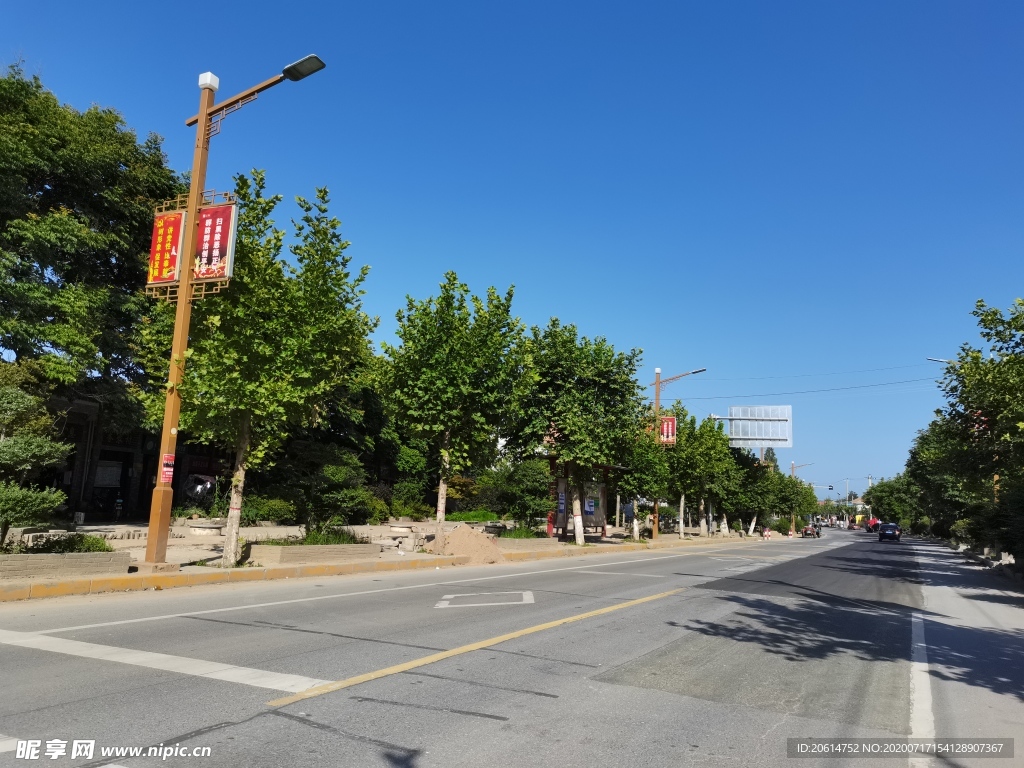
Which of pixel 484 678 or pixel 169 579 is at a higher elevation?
pixel 169 579

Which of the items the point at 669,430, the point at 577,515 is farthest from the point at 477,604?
the point at 669,430

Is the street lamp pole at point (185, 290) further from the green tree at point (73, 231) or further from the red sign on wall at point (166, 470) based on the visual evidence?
the green tree at point (73, 231)

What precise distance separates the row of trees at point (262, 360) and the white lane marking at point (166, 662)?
16.5 ft

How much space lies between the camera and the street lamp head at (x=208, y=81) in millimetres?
13695

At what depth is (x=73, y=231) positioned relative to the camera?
2214 centimetres

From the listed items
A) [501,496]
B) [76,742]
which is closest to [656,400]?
[501,496]

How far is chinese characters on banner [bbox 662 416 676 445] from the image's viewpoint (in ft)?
125

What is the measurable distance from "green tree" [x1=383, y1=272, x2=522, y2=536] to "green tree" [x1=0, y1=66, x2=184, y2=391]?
947cm

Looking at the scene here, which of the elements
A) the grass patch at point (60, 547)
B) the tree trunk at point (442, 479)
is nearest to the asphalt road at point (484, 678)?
the grass patch at point (60, 547)

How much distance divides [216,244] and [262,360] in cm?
256

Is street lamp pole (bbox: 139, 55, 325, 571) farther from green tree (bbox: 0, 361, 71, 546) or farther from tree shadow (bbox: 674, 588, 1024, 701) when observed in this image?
tree shadow (bbox: 674, 588, 1024, 701)

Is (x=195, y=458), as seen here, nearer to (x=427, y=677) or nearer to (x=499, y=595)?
(x=499, y=595)

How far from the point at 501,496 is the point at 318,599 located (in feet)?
96.4

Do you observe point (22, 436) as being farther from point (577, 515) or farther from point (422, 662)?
point (577, 515)
